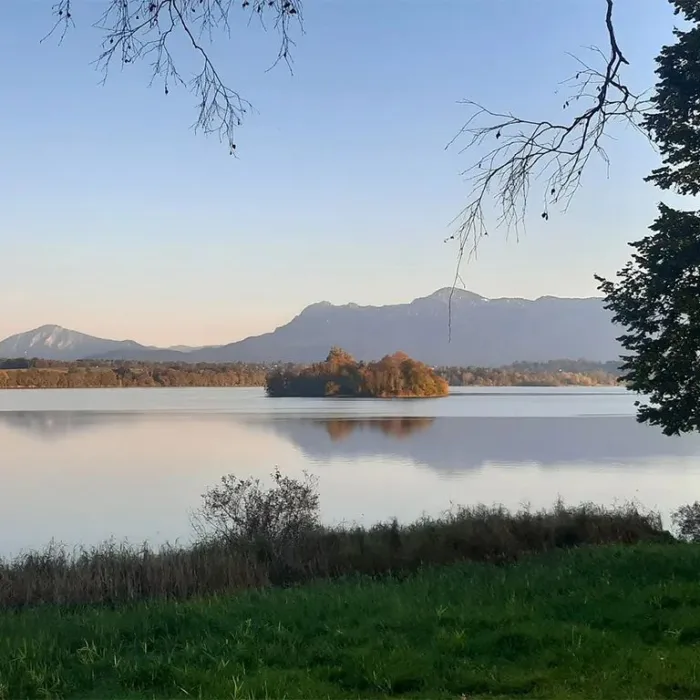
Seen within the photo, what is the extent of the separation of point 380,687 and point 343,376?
313 feet

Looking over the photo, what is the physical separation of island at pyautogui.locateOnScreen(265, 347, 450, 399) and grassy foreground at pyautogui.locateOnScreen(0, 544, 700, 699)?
87481 millimetres

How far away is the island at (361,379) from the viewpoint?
94.4 metres

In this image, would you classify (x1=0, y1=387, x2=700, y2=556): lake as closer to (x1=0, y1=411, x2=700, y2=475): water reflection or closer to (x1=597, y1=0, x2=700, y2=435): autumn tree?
(x1=0, y1=411, x2=700, y2=475): water reflection

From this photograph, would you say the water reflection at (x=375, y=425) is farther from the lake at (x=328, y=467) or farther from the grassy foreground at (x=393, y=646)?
the grassy foreground at (x=393, y=646)

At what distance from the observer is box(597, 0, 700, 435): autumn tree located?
37.6ft

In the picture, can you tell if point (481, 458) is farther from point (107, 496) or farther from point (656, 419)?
point (656, 419)

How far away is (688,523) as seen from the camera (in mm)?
15508

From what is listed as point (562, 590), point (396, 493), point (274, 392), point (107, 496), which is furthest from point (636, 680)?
point (274, 392)

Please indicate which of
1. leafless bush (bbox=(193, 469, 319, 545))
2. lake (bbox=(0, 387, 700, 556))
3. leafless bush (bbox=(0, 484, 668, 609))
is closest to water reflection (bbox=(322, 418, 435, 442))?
lake (bbox=(0, 387, 700, 556))

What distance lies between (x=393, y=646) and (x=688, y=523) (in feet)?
41.8

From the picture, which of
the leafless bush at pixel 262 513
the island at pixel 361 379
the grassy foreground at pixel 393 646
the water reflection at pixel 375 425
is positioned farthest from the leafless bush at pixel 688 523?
the island at pixel 361 379

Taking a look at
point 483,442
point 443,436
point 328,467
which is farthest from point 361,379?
point 328,467

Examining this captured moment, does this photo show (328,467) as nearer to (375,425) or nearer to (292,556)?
(292,556)

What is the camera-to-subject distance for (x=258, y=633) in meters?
5.08
